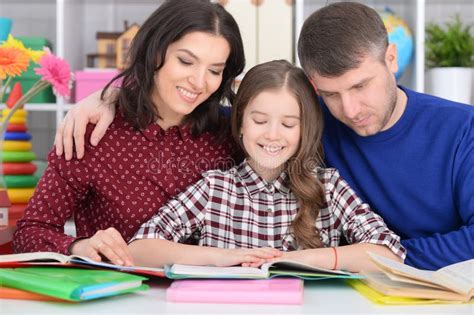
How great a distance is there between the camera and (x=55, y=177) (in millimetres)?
1540

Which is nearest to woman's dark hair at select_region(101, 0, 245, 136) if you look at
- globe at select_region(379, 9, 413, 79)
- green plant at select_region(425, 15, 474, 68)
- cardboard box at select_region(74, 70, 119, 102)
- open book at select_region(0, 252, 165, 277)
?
open book at select_region(0, 252, 165, 277)

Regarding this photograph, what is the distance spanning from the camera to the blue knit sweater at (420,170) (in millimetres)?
1526

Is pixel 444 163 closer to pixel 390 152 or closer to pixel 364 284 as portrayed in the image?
pixel 390 152

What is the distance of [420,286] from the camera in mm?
1040

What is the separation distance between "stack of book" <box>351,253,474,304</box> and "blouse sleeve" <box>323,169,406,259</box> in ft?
0.96

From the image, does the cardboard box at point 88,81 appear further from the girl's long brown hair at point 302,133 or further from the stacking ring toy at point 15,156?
the girl's long brown hair at point 302,133

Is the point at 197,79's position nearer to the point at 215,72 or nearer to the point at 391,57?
the point at 215,72

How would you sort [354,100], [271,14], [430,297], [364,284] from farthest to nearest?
[271,14] → [354,100] → [364,284] → [430,297]

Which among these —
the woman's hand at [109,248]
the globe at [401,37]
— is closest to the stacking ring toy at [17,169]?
the woman's hand at [109,248]

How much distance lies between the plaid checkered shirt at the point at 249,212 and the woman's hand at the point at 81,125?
0.24 metres

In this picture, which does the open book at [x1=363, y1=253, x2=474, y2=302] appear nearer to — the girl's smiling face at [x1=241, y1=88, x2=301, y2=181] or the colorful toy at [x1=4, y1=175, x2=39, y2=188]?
the girl's smiling face at [x1=241, y1=88, x2=301, y2=181]

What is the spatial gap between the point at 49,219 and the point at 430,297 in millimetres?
876

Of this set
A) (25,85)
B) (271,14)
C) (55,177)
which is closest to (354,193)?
(55,177)

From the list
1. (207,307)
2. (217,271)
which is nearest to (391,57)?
(217,271)
